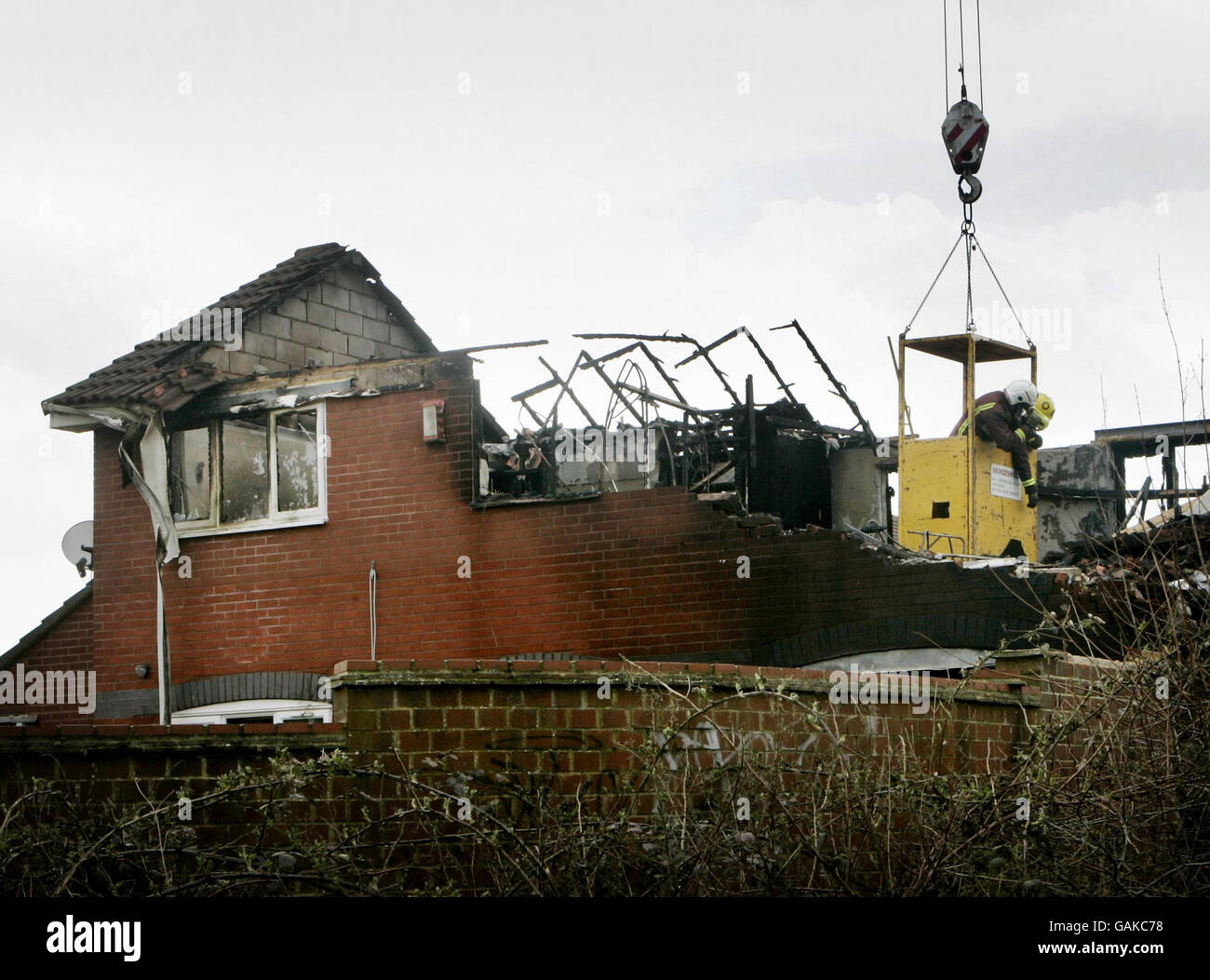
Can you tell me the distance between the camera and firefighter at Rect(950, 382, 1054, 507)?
14.5 metres

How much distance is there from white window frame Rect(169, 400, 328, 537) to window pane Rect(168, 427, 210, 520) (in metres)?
0.12

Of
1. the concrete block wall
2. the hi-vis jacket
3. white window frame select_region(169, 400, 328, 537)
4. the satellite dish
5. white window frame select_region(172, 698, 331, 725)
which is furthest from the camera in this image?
the satellite dish

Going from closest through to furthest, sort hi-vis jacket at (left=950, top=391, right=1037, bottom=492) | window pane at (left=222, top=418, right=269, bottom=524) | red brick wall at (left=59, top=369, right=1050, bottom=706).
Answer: red brick wall at (left=59, top=369, right=1050, bottom=706), hi-vis jacket at (left=950, top=391, right=1037, bottom=492), window pane at (left=222, top=418, right=269, bottom=524)

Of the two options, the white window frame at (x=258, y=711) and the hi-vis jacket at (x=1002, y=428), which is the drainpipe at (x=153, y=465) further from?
the hi-vis jacket at (x=1002, y=428)

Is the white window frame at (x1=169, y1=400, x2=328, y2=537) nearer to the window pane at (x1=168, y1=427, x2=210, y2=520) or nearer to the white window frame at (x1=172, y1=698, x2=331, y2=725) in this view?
the window pane at (x1=168, y1=427, x2=210, y2=520)

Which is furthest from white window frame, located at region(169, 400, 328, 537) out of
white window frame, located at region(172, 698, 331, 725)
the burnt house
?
white window frame, located at region(172, 698, 331, 725)

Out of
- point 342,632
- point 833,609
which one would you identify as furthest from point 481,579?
point 833,609

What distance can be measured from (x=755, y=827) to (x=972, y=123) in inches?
416

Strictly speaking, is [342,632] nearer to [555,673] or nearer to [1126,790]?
[555,673]

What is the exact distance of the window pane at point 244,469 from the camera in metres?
16.5

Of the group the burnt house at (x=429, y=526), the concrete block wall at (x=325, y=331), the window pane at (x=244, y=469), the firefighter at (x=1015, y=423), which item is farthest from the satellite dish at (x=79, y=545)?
the firefighter at (x=1015, y=423)

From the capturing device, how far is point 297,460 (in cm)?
1644
